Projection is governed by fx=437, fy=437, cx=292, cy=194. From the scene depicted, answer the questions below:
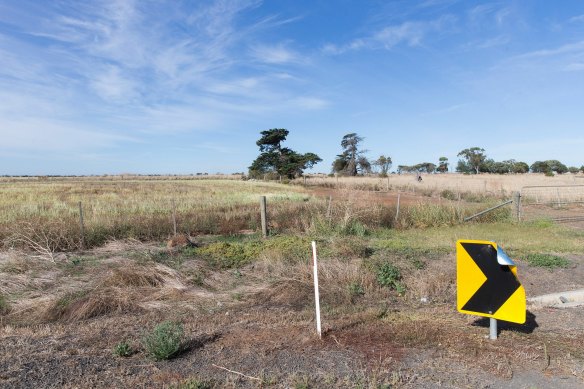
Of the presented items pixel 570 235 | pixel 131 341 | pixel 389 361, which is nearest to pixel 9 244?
pixel 131 341

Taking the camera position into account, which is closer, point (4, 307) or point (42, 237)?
point (4, 307)

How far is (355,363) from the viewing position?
4504mm

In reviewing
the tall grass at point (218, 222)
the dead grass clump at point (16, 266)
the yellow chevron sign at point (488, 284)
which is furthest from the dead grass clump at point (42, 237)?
the yellow chevron sign at point (488, 284)

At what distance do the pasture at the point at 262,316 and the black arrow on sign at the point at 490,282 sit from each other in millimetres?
449

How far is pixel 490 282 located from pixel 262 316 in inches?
121

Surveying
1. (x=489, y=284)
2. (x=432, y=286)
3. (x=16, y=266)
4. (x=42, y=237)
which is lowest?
(x=432, y=286)

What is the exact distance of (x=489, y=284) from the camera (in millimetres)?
5039

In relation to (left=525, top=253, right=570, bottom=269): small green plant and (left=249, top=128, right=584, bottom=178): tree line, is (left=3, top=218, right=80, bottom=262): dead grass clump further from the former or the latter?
(left=249, top=128, right=584, bottom=178): tree line

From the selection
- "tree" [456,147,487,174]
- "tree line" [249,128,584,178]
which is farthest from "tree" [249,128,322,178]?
"tree" [456,147,487,174]

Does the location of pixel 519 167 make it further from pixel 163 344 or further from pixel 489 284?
pixel 163 344

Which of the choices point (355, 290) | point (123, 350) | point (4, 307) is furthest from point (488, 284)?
point (4, 307)

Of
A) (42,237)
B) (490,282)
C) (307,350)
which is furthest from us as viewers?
(42,237)

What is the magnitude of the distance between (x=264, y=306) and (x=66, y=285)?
3710mm

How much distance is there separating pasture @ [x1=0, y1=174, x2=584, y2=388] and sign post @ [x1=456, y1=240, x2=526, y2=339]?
38cm
